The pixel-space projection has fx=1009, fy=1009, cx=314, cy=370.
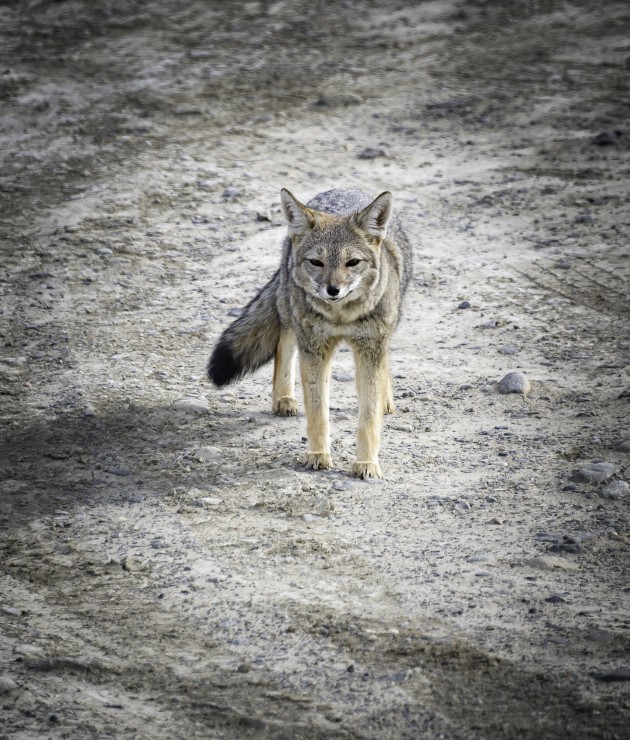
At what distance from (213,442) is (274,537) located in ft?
4.51

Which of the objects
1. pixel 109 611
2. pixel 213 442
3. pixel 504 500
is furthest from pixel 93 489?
pixel 504 500

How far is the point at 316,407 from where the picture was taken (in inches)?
251

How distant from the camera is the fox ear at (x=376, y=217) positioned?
6.26m

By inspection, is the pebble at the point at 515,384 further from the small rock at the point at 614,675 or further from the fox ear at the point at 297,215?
the small rock at the point at 614,675

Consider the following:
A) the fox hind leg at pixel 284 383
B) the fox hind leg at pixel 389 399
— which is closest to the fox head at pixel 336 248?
the fox hind leg at pixel 284 383

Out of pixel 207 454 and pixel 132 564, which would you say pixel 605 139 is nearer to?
pixel 207 454

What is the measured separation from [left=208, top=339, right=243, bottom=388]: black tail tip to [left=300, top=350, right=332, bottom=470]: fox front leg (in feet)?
2.65

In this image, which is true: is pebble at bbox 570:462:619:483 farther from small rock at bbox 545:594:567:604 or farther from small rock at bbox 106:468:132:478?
small rock at bbox 106:468:132:478

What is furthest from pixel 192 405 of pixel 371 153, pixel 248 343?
pixel 371 153

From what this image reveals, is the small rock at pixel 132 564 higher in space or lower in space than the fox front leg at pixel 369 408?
lower

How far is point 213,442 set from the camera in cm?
679

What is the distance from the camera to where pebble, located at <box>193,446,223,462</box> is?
21.5 ft

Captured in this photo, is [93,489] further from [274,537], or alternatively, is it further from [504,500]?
[504,500]

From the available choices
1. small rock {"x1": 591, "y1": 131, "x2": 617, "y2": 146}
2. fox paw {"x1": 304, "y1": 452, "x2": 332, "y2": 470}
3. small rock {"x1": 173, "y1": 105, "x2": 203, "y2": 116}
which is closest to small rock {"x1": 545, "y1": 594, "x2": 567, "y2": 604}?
fox paw {"x1": 304, "y1": 452, "x2": 332, "y2": 470}
